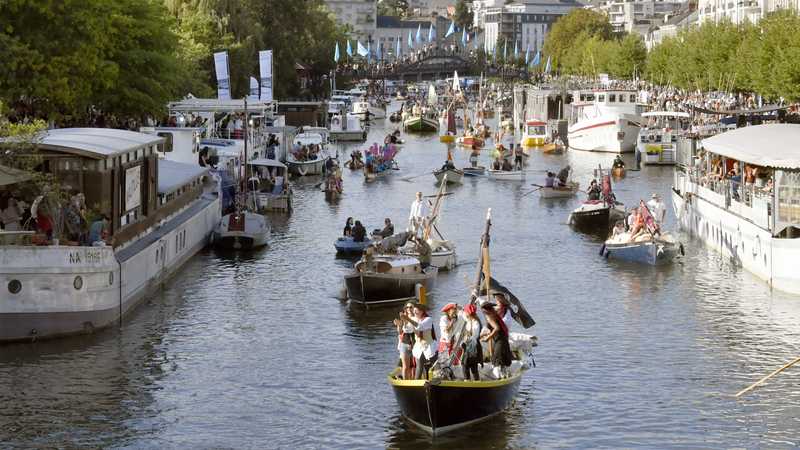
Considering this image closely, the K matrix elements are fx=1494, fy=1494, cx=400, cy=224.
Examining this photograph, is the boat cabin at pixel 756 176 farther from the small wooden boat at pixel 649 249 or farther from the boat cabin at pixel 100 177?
the boat cabin at pixel 100 177

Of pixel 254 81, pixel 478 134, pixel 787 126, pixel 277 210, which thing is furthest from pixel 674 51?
pixel 787 126

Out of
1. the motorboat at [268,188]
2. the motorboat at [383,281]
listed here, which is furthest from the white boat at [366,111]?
the motorboat at [383,281]

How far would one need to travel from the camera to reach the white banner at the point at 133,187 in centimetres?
4462

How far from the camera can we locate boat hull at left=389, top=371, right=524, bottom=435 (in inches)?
1169

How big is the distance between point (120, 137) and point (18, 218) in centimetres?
525

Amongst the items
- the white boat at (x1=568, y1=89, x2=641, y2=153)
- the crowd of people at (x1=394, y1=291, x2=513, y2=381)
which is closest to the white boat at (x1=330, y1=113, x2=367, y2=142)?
the white boat at (x1=568, y1=89, x2=641, y2=153)

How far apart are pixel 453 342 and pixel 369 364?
6.91 metres

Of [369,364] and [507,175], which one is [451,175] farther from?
[369,364]

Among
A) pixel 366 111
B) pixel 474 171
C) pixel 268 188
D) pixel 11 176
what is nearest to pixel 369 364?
pixel 11 176

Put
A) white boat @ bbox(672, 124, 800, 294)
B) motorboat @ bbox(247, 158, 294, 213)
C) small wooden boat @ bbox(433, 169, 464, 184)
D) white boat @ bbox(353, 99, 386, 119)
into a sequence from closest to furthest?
white boat @ bbox(672, 124, 800, 294), motorboat @ bbox(247, 158, 294, 213), small wooden boat @ bbox(433, 169, 464, 184), white boat @ bbox(353, 99, 386, 119)

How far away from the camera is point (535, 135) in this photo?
122 m

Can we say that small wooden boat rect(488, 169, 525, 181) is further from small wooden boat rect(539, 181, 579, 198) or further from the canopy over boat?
the canopy over boat

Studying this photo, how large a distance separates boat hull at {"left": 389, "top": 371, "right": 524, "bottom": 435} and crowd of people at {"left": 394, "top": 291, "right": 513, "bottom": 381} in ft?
1.35

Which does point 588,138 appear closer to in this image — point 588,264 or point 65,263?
point 588,264
